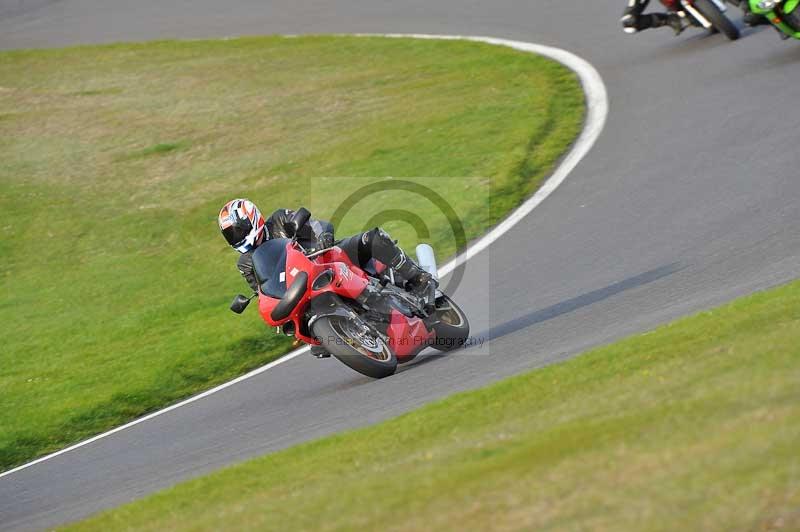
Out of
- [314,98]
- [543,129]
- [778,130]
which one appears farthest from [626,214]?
[314,98]

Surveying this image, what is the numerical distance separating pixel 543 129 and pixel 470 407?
9.54m

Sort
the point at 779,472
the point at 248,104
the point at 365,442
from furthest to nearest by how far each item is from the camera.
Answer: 1. the point at 248,104
2. the point at 365,442
3. the point at 779,472

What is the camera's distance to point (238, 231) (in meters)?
9.75

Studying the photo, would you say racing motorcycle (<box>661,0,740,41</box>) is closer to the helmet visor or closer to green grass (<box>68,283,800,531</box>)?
green grass (<box>68,283,800,531</box>)

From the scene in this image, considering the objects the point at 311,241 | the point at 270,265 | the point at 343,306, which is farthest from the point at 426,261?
the point at 270,265

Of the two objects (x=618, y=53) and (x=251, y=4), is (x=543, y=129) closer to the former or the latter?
(x=618, y=53)

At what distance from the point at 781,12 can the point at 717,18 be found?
2.31 metres

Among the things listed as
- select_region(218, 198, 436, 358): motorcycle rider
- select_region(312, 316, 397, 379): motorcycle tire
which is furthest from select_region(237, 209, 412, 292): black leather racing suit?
select_region(312, 316, 397, 379): motorcycle tire

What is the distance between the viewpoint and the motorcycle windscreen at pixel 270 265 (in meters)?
9.76

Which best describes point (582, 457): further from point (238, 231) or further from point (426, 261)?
point (426, 261)

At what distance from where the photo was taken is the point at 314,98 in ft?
70.5

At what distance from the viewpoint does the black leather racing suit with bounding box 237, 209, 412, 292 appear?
32.9ft

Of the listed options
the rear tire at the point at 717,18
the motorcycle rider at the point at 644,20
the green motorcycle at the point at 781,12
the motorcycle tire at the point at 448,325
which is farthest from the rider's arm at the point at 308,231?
the motorcycle rider at the point at 644,20

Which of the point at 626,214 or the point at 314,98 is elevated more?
the point at 314,98
